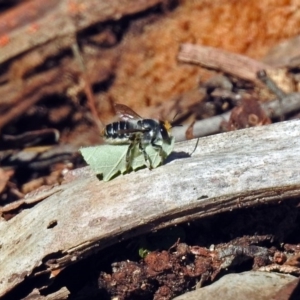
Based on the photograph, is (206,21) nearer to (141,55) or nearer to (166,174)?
(141,55)

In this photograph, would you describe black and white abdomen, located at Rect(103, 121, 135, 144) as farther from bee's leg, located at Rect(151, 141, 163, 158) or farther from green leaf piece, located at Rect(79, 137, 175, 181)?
bee's leg, located at Rect(151, 141, 163, 158)

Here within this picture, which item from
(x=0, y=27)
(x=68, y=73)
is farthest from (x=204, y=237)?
(x=0, y=27)

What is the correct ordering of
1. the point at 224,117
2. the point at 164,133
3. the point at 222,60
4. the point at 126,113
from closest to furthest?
1. the point at 164,133
2. the point at 126,113
3. the point at 224,117
4. the point at 222,60

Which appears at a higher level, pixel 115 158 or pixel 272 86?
pixel 272 86

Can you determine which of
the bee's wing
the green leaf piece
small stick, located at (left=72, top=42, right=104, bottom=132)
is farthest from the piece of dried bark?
the green leaf piece

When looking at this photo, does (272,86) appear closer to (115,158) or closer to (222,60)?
(222,60)

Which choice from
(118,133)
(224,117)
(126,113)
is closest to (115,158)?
(118,133)
